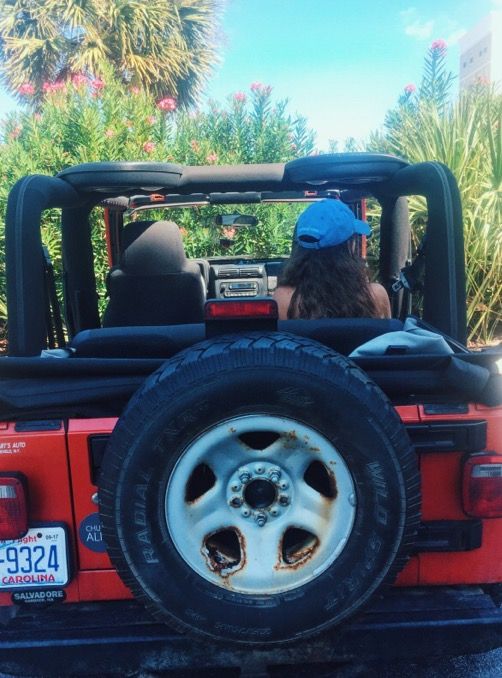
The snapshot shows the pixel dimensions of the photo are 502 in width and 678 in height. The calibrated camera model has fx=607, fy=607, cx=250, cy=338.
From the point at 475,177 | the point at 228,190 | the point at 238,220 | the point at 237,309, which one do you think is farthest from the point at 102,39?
the point at 237,309

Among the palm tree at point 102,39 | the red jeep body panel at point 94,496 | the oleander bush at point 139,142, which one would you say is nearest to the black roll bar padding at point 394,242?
the red jeep body panel at point 94,496

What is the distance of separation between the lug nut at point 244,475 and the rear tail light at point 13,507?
2.20 ft

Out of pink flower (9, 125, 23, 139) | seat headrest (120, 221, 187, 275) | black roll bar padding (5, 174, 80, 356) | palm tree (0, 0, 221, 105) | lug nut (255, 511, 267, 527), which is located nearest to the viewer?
lug nut (255, 511, 267, 527)

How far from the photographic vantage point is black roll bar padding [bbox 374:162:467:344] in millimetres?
2547

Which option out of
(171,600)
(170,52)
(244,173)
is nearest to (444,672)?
(171,600)

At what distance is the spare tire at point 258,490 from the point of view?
1577mm

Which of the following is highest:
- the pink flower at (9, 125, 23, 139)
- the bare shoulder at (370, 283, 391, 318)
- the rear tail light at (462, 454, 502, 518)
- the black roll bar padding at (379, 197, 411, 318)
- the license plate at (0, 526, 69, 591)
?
the pink flower at (9, 125, 23, 139)

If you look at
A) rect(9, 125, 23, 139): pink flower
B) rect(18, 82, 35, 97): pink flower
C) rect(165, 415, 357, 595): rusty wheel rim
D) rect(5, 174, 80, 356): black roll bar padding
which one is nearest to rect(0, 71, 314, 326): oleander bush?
rect(9, 125, 23, 139): pink flower

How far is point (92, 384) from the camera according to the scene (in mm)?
1853

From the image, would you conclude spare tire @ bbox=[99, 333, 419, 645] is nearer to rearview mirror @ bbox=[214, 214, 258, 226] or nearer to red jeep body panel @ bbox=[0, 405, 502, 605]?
red jeep body panel @ bbox=[0, 405, 502, 605]

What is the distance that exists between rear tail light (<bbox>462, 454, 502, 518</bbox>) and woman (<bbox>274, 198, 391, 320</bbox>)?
102cm

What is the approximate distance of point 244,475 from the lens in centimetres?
167

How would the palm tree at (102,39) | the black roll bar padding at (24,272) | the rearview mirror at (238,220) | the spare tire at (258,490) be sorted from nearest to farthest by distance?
the spare tire at (258,490) → the black roll bar padding at (24,272) → the rearview mirror at (238,220) → the palm tree at (102,39)

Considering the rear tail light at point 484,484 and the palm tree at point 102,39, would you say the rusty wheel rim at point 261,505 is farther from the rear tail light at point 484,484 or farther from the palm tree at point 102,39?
the palm tree at point 102,39
